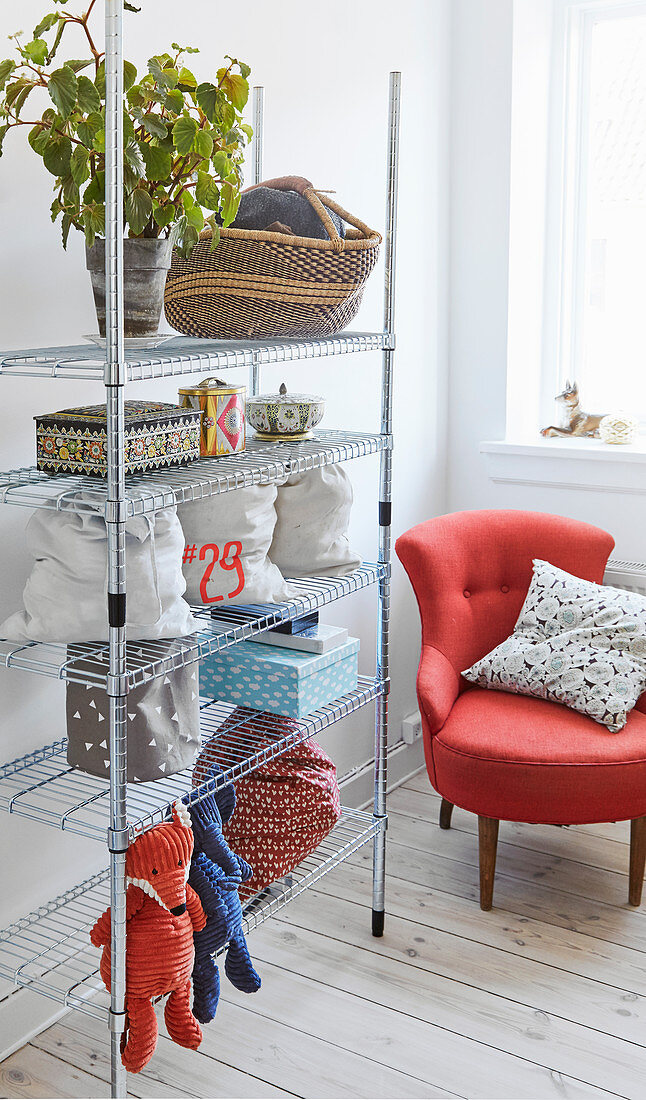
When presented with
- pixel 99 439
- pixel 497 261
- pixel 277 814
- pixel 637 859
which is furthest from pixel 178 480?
pixel 497 261

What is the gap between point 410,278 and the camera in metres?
2.86

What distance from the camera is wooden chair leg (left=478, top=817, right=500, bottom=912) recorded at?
2.31m

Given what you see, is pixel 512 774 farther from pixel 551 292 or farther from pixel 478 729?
pixel 551 292

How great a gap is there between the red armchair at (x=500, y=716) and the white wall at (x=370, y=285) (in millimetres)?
275

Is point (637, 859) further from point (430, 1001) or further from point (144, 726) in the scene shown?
point (144, 726)

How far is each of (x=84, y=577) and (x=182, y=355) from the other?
0.35m

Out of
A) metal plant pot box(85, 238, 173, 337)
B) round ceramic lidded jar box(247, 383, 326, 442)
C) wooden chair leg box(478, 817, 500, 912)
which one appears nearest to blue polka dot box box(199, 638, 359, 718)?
round ceramic lidded jar box(247, 383, 326, 442)

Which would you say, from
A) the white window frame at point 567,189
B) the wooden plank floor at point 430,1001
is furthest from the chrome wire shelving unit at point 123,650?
the white window frame at point 567,189

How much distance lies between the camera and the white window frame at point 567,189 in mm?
3031

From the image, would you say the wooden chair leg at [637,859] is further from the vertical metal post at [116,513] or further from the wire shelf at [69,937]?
the vertical metal post at [116,513]

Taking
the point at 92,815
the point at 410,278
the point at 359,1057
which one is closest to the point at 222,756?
the point at 92,815

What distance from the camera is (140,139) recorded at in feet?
5.04

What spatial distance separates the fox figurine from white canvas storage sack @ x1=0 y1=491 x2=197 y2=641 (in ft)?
5.81

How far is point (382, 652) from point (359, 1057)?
0.74m
